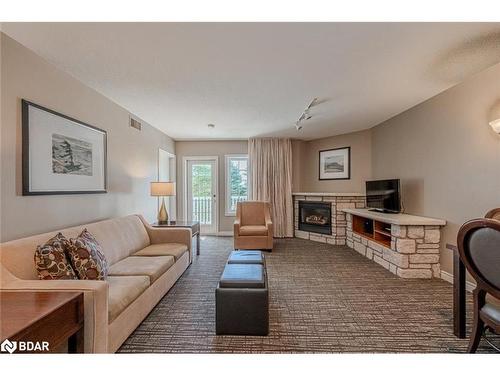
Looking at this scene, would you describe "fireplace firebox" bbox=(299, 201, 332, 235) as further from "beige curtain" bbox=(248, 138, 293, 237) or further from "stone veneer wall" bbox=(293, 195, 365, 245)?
"beige curtain" bbox=(248, 138, 293, 237)

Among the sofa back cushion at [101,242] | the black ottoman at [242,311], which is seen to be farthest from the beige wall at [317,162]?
the black ottoman at [242,311]

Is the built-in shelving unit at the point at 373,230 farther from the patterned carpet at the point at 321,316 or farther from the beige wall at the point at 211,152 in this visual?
the beige wall at the point at 211,152

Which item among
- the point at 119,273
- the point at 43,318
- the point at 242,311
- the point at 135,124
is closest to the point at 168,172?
the point at 135,124

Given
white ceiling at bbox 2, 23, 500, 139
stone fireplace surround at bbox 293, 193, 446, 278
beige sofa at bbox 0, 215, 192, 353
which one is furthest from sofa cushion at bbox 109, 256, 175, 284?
stone fireplace surround at bbox 293, 193, 446, 278

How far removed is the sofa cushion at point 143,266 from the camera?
2.49m

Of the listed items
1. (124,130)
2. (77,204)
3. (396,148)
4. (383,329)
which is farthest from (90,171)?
(396,148)

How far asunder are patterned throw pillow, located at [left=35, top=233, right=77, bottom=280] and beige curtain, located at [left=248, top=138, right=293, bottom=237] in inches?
184

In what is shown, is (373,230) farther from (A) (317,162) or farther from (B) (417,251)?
(A) (317,162)

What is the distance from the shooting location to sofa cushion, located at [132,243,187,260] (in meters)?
3.18

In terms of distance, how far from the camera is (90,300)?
61.0 inches

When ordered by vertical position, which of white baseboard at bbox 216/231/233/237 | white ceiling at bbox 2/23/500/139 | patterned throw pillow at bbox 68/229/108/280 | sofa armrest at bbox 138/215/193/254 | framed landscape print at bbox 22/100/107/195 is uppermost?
white ceiling at bbox 2/23/500/139

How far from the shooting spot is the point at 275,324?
2.31 meters

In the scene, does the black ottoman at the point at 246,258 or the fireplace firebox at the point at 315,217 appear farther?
the fireplace firebox at the point at 315,217

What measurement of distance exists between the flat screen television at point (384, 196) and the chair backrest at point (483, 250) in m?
2.55
